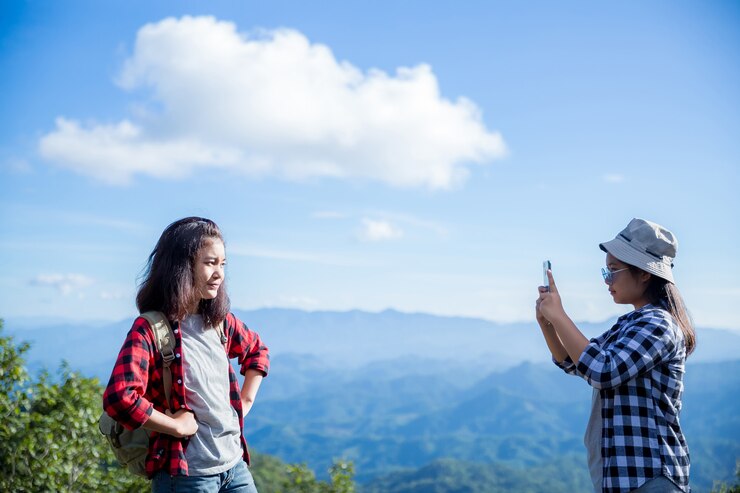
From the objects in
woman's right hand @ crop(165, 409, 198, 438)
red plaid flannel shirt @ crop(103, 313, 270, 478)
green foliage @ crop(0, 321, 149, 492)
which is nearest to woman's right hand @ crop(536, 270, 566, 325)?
red plaid flannel shirt @ crop(103, 313, 270, 478)

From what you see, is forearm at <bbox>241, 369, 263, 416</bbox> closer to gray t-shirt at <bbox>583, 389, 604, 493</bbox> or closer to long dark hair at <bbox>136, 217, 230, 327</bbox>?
long dark hair at <bbox>136, 217, 230, 327</bbox>

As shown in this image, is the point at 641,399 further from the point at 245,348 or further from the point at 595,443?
the point at 245,348

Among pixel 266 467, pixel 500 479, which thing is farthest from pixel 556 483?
pixel 266 467

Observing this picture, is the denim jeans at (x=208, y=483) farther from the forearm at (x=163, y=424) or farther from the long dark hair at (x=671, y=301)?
the long dark hair at (x=671, y=301)

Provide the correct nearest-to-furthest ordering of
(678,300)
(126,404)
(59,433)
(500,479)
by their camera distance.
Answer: (126,404), (678,300), (59,433), (500,479)

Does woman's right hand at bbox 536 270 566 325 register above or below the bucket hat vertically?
below

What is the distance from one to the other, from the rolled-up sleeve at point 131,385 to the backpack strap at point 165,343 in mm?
59

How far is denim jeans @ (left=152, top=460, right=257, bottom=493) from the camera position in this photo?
239 centimetres

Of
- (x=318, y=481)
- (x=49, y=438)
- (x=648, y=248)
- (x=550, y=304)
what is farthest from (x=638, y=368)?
(x=318, y=481)

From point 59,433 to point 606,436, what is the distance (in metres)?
4.69

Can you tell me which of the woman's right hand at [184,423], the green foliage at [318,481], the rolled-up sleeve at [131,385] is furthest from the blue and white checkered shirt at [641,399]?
the green foliage at [318,481]

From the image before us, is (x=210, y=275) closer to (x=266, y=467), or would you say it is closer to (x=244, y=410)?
(x=244, y=410)

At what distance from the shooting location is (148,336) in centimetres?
239

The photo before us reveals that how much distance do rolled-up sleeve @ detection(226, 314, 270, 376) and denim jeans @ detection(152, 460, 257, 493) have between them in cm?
45
